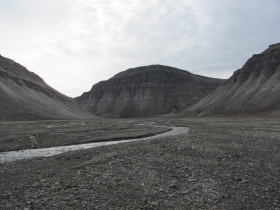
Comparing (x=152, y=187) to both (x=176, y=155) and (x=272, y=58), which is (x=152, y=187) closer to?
(x=176, y=155)

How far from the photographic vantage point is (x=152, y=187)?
1012 centimetres

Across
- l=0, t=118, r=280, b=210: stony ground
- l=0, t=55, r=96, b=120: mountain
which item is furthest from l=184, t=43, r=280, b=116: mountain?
l=0, t=118, r=280, b=210: stony ground

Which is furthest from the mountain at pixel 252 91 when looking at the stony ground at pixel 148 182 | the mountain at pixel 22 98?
the stony ground at pixel 148 182

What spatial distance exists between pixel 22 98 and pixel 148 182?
99370 mm

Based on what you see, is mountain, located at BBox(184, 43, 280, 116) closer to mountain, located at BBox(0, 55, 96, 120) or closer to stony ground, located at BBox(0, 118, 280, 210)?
mountain, located at BBox(0, 55, 96, 120)

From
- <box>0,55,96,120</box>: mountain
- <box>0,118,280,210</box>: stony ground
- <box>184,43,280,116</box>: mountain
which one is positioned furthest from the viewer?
<box>184,43,280,116</box>: mountain

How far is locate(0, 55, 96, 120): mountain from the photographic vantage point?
3442 inches

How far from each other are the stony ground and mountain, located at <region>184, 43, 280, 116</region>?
272ft

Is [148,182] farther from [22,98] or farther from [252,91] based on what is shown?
[252,91]

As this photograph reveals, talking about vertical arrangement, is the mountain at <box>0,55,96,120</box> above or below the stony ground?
above

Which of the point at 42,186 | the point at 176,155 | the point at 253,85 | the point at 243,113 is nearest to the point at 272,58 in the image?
the point at 253,85

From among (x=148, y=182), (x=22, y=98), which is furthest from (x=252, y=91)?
(x=148, y=182)

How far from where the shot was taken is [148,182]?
10.8 metres

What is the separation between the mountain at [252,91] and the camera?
102 meters
